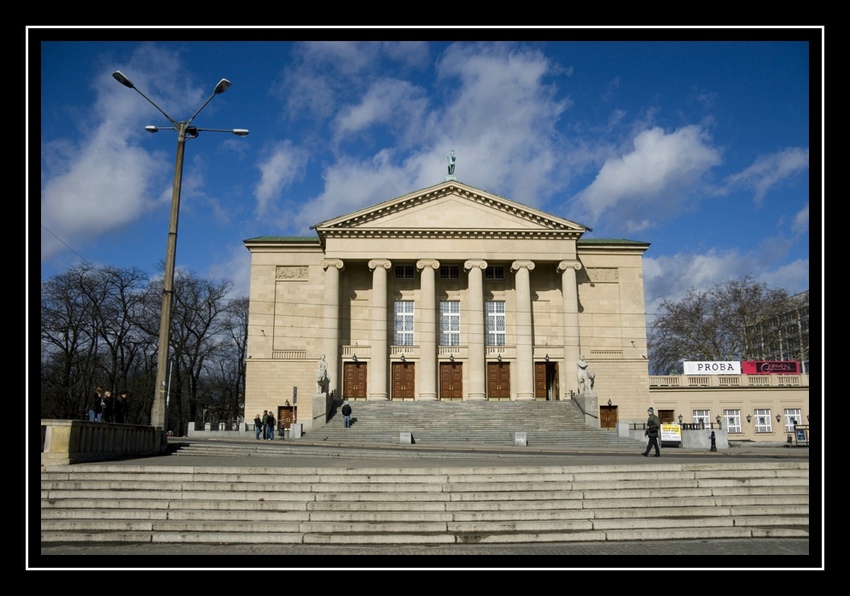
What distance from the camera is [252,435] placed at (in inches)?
1742

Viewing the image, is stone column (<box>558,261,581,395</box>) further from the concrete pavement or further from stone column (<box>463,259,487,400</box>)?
the concrete pavement

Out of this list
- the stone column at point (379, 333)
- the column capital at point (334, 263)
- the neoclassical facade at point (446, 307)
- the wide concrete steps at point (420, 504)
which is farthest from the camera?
the column capital at point (334, 263)

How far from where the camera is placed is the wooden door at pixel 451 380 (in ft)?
165

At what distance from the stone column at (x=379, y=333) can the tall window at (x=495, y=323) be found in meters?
8.10

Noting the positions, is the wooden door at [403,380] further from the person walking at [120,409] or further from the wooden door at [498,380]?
the person walking at [120,409]

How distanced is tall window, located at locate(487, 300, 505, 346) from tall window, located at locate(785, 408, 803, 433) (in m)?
21.5

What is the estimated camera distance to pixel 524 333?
4878 centimetres

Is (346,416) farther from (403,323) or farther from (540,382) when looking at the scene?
(540,382)

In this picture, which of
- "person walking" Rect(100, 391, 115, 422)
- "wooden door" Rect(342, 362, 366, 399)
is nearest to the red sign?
"wooden door" Rect(342, 362, 366, 399)

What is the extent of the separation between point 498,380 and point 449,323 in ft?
18.6

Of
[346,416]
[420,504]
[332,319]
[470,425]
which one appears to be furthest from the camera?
[332,319]

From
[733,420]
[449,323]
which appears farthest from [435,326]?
[733,420]

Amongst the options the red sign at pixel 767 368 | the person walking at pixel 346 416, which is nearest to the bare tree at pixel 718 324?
the red sign at pixel 767 368

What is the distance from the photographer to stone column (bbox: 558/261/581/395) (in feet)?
160
